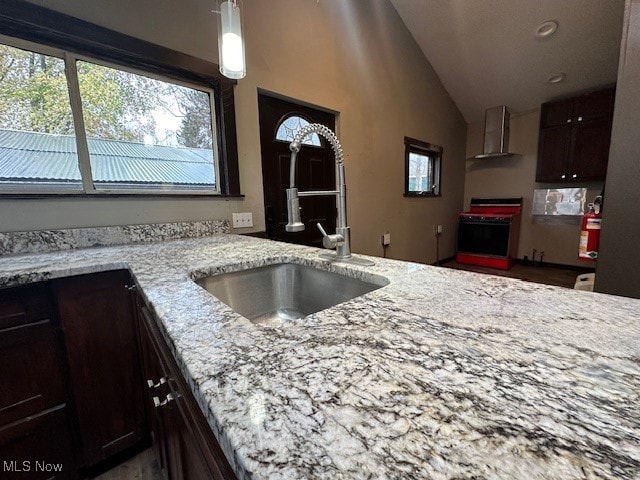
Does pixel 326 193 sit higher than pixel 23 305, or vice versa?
pixel 326 193

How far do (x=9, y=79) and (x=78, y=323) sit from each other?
118 centimetres

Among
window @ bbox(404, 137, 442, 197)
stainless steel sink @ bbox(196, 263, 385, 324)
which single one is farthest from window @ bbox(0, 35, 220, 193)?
window @ bbox(404, 137, 442, 197)

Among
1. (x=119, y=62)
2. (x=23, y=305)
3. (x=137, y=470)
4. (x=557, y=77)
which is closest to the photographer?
(x=23, y=305)

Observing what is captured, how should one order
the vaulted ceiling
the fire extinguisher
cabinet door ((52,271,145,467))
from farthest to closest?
the vaulted ceiling, the fire extinguisher, cabinet door ((52,271,145,467))

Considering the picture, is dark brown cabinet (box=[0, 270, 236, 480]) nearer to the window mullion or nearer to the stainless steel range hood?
the window mullion

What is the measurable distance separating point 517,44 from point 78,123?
14.2ft

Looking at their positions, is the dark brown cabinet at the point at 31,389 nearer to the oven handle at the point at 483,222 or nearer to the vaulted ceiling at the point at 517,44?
the vaulted ceiling at the point at 517,44

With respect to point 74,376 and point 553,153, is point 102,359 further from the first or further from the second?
point 553,153

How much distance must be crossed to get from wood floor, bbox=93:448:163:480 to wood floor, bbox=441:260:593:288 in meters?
4.15

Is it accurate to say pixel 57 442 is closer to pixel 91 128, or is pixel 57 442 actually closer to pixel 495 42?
pixel 91 128

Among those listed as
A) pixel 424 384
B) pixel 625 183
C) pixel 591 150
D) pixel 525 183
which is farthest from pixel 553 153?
pixel 424 384

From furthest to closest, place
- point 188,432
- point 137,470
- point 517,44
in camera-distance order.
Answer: point 517,44
point 137,470
point 188,432

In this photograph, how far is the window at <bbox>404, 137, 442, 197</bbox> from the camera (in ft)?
11.8

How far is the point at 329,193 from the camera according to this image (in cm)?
93
